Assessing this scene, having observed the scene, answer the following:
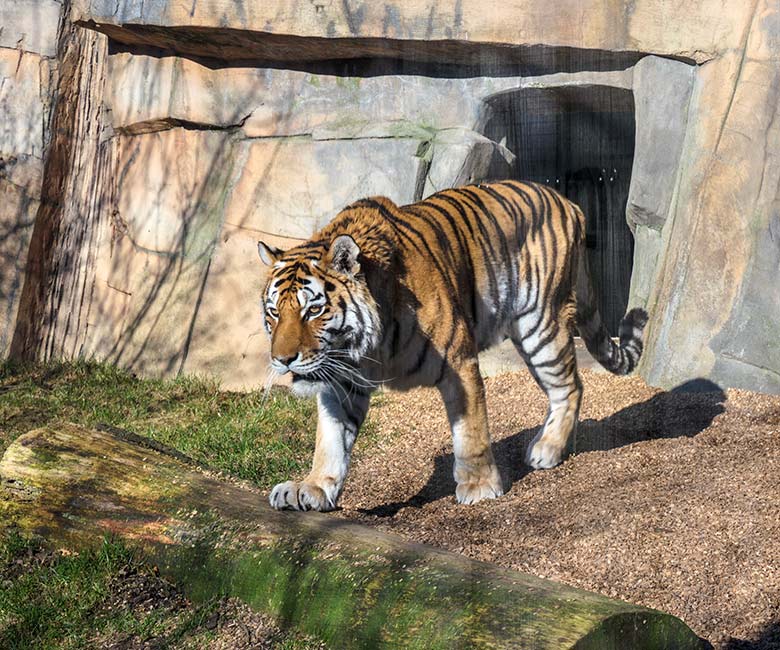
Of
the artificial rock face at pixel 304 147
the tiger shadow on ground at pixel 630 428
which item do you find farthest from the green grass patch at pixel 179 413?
the tiger shadow on ground at pixel 630 428

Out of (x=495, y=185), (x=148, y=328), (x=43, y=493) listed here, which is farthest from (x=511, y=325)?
(x=148, y=328)

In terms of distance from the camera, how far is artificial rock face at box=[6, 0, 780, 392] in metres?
6.36

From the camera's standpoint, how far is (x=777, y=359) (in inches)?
241

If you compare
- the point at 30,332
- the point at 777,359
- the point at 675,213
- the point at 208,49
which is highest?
the point at 208,49

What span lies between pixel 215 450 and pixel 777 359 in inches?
129

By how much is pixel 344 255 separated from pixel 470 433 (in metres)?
1.00

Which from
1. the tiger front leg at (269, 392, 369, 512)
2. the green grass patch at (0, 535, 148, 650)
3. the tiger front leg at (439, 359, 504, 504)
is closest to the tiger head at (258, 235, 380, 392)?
the tiger front leg at (269, 392, 369, 512)

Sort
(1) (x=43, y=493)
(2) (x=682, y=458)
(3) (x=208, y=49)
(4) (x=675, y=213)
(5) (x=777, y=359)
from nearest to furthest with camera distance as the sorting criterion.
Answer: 1. (1) (x=43, y=493)
2. (2) (x=682, y=458)
3. (5) (x=777, y=359)
4. (4) (x=675, y=213)
5. (3) (x=208, y=49)

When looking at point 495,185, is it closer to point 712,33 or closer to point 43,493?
point 712,33

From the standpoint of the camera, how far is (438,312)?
4473mm

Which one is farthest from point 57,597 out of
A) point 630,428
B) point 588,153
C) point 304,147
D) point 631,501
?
point 588,153

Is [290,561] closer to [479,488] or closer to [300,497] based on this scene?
[300,497]

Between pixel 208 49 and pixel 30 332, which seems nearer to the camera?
pixel 208 49

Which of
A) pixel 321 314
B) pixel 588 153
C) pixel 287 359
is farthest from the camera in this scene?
pixel 588 153
